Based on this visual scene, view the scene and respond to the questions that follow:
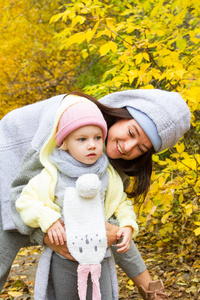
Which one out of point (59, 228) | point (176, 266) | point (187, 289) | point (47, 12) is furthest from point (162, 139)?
point (47, 12)

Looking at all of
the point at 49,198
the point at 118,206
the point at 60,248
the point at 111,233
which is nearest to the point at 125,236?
the point at 111,233

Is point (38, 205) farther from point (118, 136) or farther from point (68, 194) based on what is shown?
point (118, 136)

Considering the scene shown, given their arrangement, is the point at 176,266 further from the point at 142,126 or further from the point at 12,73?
the point at 12,73

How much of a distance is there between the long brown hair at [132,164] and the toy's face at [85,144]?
28cm

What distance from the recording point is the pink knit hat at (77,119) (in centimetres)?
188

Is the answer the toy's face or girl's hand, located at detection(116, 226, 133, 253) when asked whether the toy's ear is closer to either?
the toy's face

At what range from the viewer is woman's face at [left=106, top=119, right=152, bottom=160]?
2.08 m

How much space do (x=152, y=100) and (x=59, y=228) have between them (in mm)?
847

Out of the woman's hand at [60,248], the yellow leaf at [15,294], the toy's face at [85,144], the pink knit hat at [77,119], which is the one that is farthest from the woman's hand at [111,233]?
the yellow leaf at [15,294]

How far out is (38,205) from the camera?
1865mm

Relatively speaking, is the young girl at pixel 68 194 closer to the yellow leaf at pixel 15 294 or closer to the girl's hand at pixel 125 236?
the girl's hand at pixel 125 236

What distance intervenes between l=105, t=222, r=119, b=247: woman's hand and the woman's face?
39 cm

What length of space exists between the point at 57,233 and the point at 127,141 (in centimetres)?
62

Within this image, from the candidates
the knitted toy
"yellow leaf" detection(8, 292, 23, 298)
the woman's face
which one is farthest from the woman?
"yellow leaf" detection(8, 292, 23, 298)
